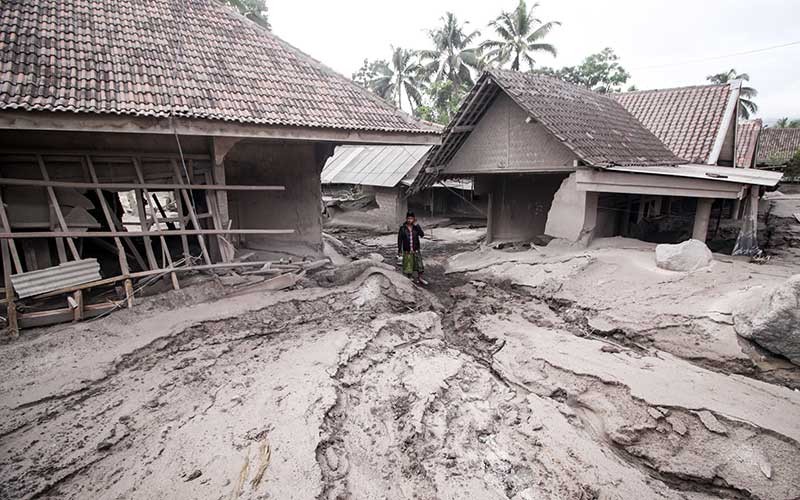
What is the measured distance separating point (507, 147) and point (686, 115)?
7.83m

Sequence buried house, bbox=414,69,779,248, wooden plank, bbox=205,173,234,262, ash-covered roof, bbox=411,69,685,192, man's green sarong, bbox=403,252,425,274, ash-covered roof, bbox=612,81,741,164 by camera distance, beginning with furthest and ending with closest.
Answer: ash-covered roof, bbox=612,81,741,164, ash-covered roof, bbox=411,69,685,192, man's green sarong, bbox=403,252,425,274, buried house, bbox=414,69,779,248, wooden plank, bbox=205,173,234,262

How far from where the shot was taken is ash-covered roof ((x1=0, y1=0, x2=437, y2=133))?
618cm

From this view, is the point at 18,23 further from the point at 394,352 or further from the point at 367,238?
the point at 367,238

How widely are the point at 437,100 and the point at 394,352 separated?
84.9 feet

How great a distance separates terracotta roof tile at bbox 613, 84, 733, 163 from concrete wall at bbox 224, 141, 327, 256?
11468 mm

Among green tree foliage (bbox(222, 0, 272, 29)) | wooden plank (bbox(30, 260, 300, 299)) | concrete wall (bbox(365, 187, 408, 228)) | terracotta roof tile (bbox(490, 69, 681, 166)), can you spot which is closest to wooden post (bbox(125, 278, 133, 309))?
wooden plank (bbox(30, 260, 300, 299))

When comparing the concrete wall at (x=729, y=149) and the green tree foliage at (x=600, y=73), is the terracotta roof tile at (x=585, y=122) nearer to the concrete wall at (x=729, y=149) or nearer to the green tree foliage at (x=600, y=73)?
the concrete wall at (x=729, y=149)

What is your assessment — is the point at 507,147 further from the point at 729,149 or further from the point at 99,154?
the point at 729,149

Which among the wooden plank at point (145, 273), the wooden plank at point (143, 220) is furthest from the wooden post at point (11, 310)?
the wooden plank at point (143, 220)

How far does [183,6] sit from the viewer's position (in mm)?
8984

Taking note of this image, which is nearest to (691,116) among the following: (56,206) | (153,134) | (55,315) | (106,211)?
(153,134)

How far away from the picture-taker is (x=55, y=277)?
599 centimetres

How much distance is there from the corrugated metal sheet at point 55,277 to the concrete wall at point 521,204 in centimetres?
1042

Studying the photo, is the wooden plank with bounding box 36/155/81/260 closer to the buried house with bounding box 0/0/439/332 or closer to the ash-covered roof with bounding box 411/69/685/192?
the buried house with bounding box 0/0/439/332
